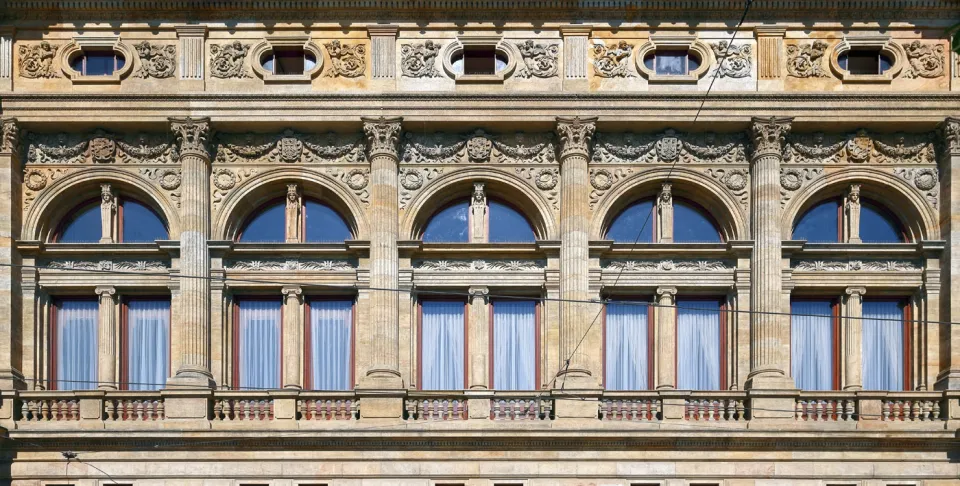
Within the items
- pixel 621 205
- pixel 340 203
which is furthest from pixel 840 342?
pixel 340 203

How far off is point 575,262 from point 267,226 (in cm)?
727

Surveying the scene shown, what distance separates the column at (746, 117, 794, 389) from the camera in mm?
38906

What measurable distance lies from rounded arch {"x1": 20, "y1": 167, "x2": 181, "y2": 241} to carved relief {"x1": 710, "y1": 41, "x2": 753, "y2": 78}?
42.0ft

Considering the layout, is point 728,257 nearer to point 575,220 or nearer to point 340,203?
point 575,220

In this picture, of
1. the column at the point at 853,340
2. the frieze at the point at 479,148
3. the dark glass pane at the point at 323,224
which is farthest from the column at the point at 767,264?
the dark glass pane at the point at 323,224

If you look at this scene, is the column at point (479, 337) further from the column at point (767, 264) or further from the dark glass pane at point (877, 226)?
the dark glass pane at point (877, 226)

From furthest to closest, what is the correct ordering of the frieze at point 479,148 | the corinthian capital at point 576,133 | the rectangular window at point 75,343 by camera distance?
the frieze at point 479,148, the rectangular window at point 75,343, the corinthian capital at point 576,133

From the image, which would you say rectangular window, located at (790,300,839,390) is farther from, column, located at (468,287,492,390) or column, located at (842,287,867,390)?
column, located at (468,287,492,390)

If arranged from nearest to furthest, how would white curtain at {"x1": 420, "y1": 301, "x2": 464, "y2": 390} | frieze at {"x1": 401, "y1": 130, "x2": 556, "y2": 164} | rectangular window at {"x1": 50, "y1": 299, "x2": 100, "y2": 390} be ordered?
rectangular window at {"x1": 50, "y1": 299, "x2": 100, "y2": 390} → white curtain at {"x1": 420, "y1": 301, "x2": 464, "y2": 390} → frieze at {"x1": 401, "y1": 130, "x2": 556, "y2": 164}

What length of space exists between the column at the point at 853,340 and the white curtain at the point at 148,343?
1529cm

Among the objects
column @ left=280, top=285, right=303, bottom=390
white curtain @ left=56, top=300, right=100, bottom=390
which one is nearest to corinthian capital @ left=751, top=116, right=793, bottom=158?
column @ left=280, top=285, right=303, bottom=390

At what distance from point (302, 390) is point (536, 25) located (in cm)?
986

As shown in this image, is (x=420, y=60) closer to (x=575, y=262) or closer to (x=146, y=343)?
(x=575, y=262)

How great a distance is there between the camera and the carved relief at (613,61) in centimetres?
4053
